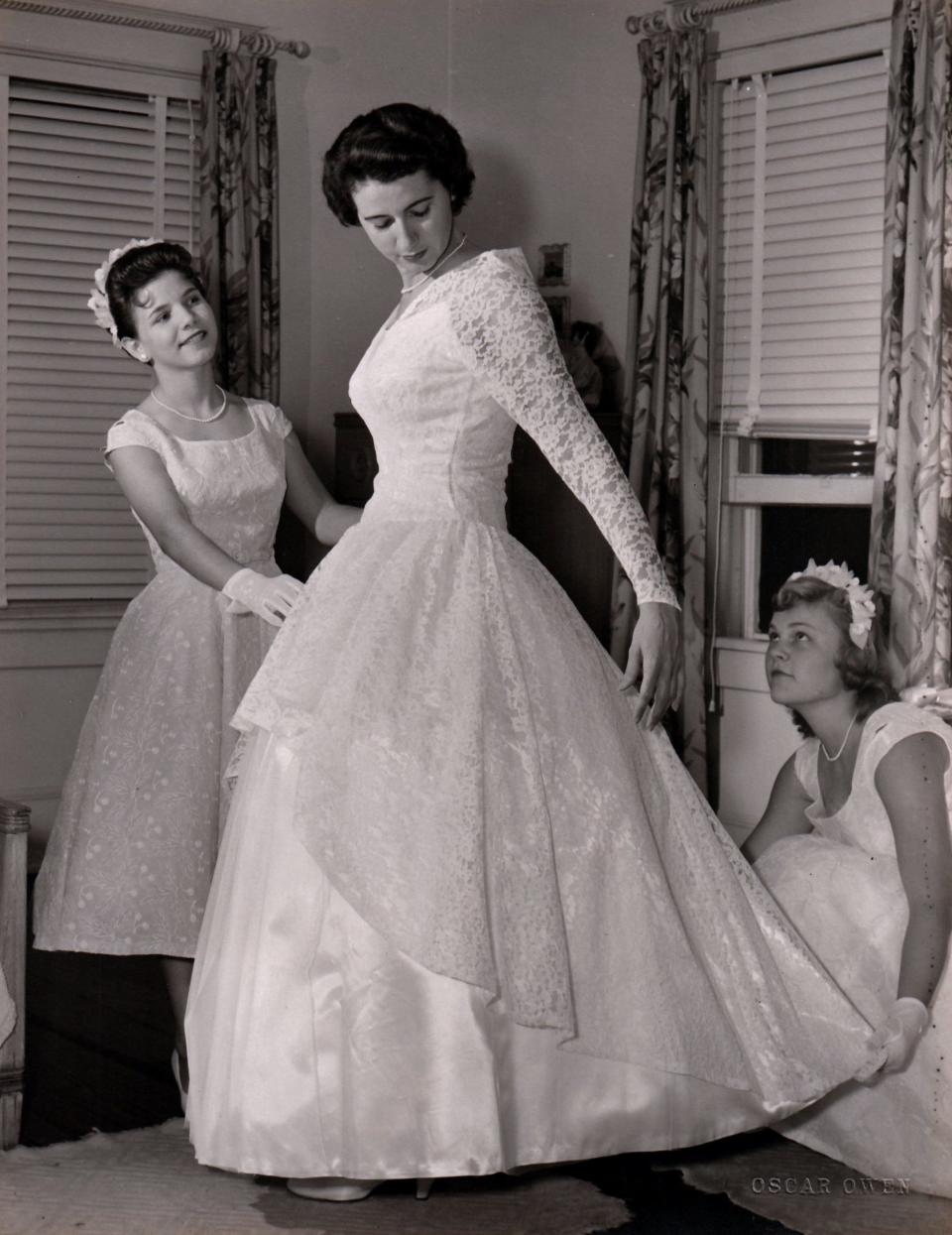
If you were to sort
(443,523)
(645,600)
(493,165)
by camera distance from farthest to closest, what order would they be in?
(493,165), (443,523), (645,600)

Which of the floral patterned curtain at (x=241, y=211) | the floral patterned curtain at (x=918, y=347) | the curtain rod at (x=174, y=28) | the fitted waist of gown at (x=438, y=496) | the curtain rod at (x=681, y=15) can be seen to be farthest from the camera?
the floral patterned curtain at (x=241, y=211)

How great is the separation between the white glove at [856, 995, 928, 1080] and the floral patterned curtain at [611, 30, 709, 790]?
6.13 ft

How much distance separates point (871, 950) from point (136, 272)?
196 cm

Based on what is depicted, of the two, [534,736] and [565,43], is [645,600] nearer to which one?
[534,736]

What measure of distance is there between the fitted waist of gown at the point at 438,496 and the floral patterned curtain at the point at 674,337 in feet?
6.40

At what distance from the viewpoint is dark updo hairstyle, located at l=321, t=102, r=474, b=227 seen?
95.0 inches

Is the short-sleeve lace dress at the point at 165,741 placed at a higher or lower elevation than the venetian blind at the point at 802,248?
lower

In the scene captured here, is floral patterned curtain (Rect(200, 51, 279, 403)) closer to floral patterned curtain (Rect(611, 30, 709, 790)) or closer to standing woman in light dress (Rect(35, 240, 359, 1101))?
floral patterned curtain (Rect(611, 30, 709, 790))

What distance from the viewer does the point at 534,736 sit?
2373mm

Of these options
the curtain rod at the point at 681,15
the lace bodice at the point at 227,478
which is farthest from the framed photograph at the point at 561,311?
the lace bodice at the point at 227,478

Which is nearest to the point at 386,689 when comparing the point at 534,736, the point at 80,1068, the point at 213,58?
the point at 534,736

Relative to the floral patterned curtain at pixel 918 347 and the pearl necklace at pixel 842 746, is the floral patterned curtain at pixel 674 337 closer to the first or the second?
the floral patterned curtain at pixel 918 347

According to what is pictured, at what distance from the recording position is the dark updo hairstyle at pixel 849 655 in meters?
2.98

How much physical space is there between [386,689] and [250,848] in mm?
327
